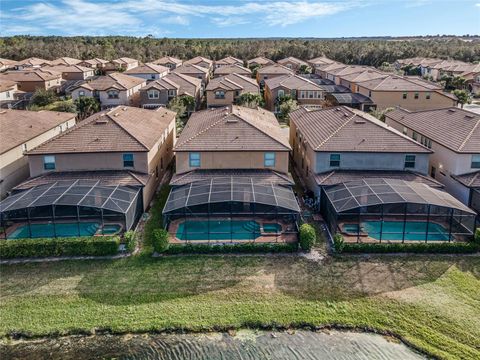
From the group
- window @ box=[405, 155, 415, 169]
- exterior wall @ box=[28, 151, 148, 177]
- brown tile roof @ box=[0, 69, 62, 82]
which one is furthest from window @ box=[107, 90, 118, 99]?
window @ box=[405, 155, 415, 169]

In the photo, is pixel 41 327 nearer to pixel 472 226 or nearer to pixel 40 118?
pixel 472 226

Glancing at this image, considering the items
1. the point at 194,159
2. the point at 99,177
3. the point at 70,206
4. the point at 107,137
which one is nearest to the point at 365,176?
the point at 194,159

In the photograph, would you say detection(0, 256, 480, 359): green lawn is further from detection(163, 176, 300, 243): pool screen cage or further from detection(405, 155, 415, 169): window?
detection(405, 155, 415, 169): window

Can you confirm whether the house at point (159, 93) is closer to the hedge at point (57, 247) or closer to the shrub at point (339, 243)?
the hedge at point (57, 247)

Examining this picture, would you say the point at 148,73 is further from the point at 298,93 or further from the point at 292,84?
the point at 298,93

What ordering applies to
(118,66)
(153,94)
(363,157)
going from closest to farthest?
(363,157), (153,94), (118,66)

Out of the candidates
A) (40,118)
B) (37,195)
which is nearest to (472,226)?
(37,195)
